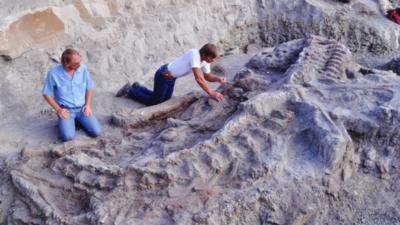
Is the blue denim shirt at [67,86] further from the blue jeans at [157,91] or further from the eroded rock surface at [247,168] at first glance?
the blue jeans at [157,91]

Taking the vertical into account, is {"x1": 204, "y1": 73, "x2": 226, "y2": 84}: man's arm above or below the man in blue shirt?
below

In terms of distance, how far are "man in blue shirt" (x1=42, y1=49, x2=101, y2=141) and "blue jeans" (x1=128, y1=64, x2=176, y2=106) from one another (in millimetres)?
632

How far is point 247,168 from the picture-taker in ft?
9.02

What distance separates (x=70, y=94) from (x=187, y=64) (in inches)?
34.9

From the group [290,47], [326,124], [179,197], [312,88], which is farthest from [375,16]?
[179,197]

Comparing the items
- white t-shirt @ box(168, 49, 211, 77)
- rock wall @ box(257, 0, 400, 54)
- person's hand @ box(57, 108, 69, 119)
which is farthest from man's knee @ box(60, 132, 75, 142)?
rock wall @ box(257, 0, 400, 54)

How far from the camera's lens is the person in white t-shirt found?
3.71 m

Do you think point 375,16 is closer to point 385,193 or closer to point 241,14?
point 241,14

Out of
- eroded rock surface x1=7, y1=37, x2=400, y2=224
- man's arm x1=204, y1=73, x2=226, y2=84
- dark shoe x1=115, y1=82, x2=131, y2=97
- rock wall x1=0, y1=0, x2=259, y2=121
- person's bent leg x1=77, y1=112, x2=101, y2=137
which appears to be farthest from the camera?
dark shoe x1=115, y1=82, x2=131, y2=97

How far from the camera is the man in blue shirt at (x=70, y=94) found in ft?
11.3

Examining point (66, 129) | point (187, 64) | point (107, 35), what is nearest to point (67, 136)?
point (66, 129)

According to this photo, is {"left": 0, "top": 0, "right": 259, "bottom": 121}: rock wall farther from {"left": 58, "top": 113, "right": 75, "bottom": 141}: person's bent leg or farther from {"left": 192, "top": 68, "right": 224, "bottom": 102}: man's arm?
{"left": 192, "top": 68, "right": 224, "bottom": 102}: man's arm

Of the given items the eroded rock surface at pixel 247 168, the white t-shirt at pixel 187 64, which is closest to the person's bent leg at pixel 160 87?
the white t-shirt at pixel 187 64

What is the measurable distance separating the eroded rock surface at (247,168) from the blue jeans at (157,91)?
0.79 m
